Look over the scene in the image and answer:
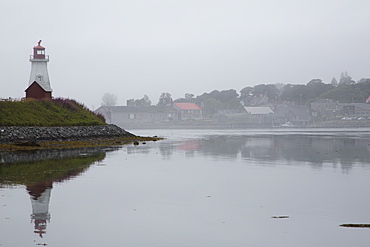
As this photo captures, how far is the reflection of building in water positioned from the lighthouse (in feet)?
142

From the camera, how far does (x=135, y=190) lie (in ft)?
53.9

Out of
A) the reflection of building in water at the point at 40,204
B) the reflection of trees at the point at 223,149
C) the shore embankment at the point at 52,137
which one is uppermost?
the shore embankment at the point at 52,137

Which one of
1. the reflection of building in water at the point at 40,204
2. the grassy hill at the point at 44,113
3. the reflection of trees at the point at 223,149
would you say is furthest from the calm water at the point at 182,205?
the grassy hill at the point at 44,113

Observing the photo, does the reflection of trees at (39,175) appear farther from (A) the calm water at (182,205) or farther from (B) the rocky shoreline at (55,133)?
(B) the rocky shoreline at (55,133)

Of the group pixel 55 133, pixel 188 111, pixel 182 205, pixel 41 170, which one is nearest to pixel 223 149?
pixel 55 133

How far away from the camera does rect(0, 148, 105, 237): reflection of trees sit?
12359 millimetres

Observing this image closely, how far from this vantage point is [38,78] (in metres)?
58.2

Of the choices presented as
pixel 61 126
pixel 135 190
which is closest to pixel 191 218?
pixel 135 190

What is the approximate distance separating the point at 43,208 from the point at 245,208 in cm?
518

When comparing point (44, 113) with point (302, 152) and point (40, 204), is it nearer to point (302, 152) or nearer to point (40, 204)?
point (302, 152)

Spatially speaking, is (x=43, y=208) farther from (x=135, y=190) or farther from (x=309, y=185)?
(x=309, y=185)

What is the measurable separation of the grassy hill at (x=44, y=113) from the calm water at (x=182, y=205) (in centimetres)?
2225

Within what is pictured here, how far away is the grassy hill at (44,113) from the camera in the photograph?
44.6 meters

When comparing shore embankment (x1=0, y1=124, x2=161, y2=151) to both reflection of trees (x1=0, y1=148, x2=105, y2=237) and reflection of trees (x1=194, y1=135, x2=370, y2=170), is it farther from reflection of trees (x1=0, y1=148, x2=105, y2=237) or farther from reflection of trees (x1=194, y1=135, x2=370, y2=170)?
reflection of trees (x1=194, y1=135, x2=370, y2=170)
